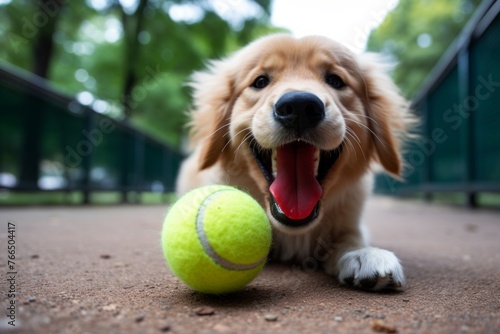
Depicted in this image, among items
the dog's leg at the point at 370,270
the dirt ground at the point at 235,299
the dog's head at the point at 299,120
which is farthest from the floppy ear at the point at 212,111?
the dog's leg at the point at 370,270

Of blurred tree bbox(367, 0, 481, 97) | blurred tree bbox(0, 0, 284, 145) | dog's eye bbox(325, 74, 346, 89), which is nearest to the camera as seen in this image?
dog's eye bbox(325, 74, 346, 89)

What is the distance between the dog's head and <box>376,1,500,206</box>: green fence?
174 centimetres

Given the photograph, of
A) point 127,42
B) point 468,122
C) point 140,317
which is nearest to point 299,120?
point 140,317

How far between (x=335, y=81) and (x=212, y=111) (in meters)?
0.89

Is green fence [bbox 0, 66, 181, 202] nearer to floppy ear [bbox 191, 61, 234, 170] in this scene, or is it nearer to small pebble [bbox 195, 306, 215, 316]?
floppy ear [bbox 191, 61, 234, 170]

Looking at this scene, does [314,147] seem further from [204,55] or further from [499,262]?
[204,55]

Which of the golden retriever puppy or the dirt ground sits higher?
the golden retriever puppy

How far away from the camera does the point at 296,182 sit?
7.38ft

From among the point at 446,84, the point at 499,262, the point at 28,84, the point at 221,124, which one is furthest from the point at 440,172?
the point at 28,84

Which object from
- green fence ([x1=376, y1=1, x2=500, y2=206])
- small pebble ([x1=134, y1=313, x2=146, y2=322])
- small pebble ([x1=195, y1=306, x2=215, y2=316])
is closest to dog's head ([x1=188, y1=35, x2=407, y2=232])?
small pebble ([x1=195, y1=306, x2=215, y2=316])

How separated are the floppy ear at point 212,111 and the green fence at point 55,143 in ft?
15.0

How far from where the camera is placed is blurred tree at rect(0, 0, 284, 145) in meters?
11.8

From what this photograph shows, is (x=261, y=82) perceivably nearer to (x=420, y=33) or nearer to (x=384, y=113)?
(x=384, y=113)

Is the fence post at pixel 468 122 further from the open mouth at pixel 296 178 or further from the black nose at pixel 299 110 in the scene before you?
the black nose at pixel 299 110
